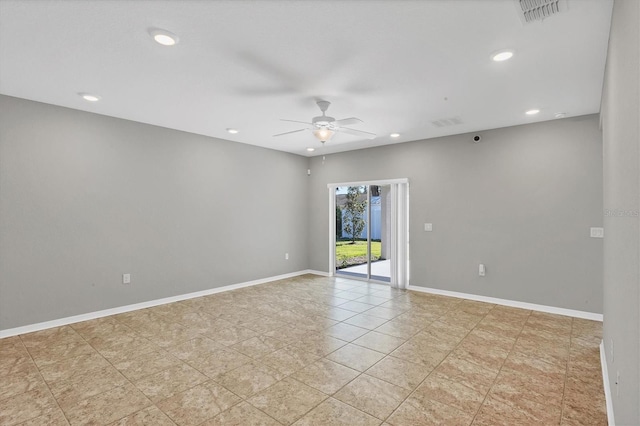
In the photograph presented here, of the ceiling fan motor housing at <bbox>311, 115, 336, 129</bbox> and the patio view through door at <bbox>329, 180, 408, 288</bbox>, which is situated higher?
the ceiling fan motor housing at <bbox>311, 115, 336, 129</bbox>

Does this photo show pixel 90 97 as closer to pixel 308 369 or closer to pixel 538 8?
pixel 308 369

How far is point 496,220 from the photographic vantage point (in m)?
4.95

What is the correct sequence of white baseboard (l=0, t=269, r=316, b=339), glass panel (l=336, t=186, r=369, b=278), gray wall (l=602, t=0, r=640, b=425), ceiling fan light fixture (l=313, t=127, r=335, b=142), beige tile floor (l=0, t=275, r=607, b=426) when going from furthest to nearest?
1. glass panel (l=336, t=186, r=369, b=278)
2. ceiling fan light fixture (l=313, t=127, r=335, b=142)
3. white baseboard (l=0, t=269, r=316, b=339)
4. beige tile floor (l=0, t=275, r=607, b=426)
5. gray wall (l=602, t=0, r=640, b=425)

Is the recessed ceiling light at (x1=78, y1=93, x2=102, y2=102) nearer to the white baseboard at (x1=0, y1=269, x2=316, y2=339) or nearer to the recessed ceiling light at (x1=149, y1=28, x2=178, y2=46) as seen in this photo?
the recessed ceiling light at (x1=149, y1=28, x2=178, y2=46)

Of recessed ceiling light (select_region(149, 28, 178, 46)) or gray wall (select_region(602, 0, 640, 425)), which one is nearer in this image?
gray wall (select_region(602, 0, 640, 425))

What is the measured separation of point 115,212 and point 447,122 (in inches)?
194

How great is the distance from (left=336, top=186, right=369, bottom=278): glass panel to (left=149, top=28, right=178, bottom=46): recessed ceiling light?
4884 millimetres

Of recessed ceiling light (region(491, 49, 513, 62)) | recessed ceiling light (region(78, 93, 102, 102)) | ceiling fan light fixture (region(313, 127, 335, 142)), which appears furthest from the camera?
ceiling fan light fixture (region(313, 127, 335, 142))

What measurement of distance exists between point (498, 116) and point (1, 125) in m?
6.12

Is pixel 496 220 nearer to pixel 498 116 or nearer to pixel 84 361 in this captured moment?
pixel 498 116

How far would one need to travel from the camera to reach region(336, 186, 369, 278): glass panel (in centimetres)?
696

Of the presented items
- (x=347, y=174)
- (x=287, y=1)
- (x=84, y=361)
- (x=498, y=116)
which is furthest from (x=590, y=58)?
(x=84, y=361)

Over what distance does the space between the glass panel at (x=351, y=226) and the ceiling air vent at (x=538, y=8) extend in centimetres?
474

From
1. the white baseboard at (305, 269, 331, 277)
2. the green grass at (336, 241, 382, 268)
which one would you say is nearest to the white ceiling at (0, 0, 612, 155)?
the green grass at (336, 241, 382, 268)
